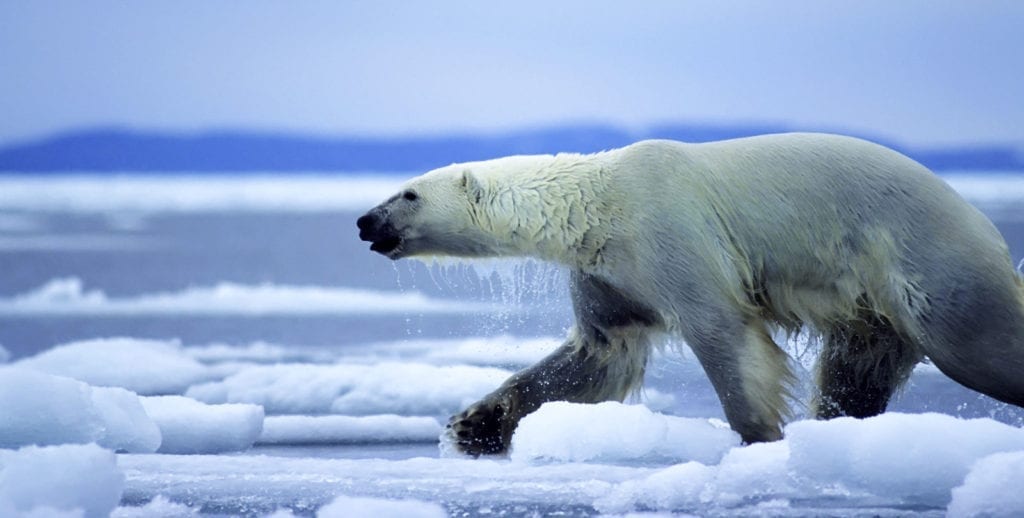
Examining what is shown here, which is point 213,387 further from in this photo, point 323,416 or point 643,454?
point 643,454

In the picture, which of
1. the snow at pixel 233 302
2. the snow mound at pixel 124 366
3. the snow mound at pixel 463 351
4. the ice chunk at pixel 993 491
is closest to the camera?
the ice chunk at pixel 993 491

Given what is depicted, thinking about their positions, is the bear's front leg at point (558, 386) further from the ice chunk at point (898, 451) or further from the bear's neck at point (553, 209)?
the ice chunk at point (898, 451)

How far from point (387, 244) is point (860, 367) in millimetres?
1627

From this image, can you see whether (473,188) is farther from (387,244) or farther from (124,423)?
(124,423)

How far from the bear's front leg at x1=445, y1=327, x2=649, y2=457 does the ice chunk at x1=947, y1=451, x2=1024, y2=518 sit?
1.62 metres

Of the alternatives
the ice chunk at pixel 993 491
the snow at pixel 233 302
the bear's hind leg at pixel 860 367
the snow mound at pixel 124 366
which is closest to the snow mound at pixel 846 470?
the ice chunk at pixel 993 491

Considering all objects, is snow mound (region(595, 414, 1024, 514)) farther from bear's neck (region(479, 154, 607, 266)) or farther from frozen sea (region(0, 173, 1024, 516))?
bear's neck (region(479, 154, 607, 266))

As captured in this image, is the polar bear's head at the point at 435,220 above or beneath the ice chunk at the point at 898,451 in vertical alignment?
above

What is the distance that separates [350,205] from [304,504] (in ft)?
67.5

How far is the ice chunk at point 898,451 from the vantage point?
383 cm

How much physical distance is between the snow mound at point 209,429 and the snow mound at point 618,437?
41.1 inches

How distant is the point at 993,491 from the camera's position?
11.6ft

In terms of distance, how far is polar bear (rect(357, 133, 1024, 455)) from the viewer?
4531 millimetres

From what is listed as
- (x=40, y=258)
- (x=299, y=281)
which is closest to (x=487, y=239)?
(x=299, y=281)
